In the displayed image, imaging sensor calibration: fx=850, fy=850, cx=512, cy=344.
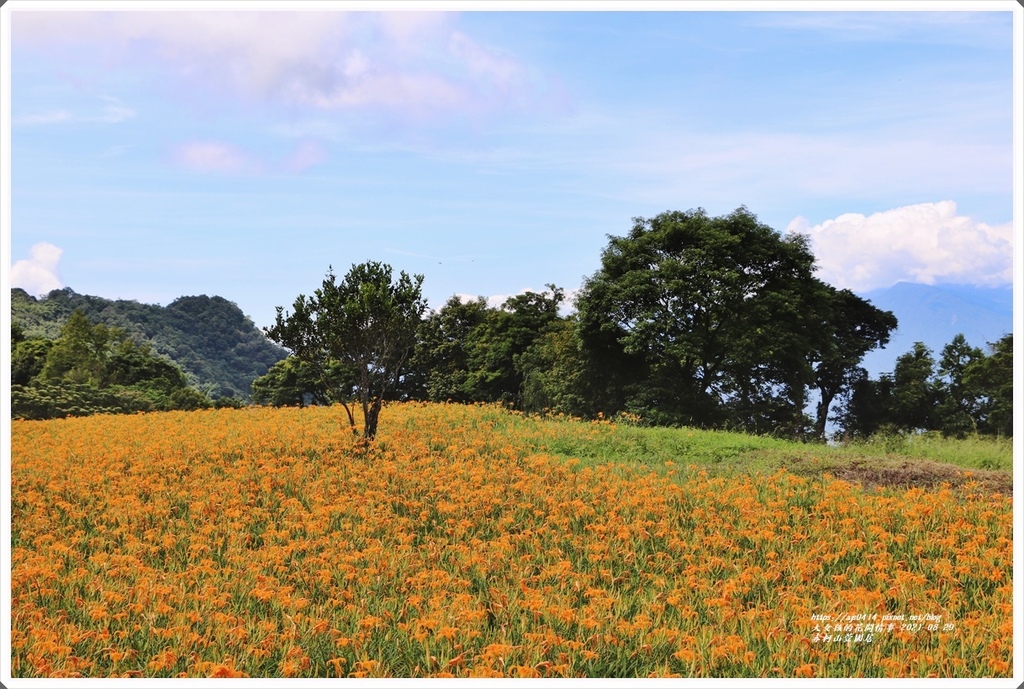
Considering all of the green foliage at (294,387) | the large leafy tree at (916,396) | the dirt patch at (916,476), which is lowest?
the dirt patch at (916,476)

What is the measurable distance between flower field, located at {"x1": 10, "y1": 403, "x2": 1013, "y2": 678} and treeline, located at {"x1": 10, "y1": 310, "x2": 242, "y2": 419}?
903 cm

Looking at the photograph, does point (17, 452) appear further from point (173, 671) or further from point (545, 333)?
point (545, 333)

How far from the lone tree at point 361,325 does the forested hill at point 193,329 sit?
2928cm

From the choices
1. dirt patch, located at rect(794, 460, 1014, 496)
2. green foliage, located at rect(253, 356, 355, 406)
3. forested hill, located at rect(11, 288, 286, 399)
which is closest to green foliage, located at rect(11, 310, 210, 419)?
green foliage, located at rect(253, 356, 355, 406)

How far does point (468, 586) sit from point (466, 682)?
1673 mm

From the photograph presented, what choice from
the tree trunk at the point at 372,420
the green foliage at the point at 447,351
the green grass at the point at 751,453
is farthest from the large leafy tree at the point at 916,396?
the tree trunk at the point at 372,420

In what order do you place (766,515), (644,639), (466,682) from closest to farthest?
(466,682) → (644,639) → (766,515)

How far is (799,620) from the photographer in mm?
6680

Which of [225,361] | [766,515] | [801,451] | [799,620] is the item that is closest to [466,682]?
[799,620]

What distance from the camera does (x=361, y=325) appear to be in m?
13.2

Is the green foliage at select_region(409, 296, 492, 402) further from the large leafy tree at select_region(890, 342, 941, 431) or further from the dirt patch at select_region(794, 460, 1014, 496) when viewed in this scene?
the dirt patch at select_region(794, 460, 1014, 496)

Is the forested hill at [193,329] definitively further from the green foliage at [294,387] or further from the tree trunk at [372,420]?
the tree trunk at [372,420]

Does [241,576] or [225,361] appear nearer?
[241,576]

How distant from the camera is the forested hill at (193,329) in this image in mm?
41938
